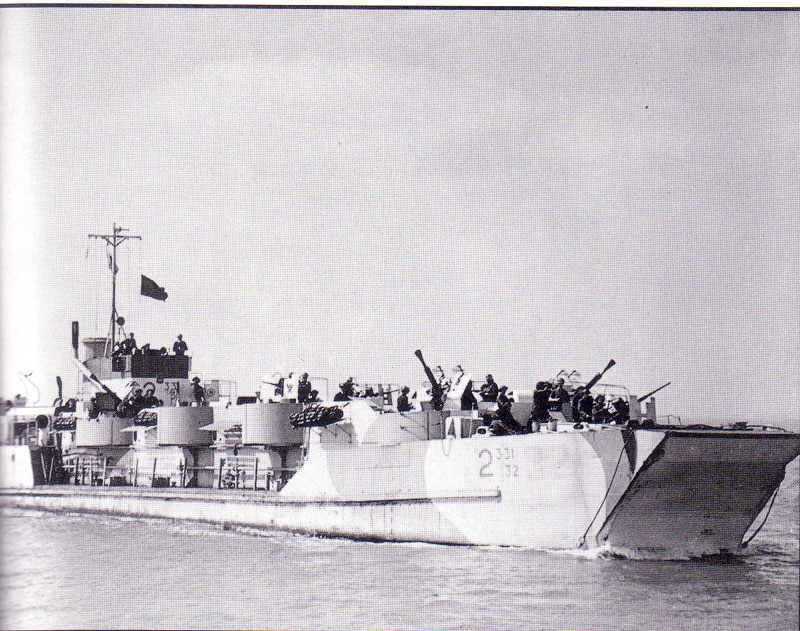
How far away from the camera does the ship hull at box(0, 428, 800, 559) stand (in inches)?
678

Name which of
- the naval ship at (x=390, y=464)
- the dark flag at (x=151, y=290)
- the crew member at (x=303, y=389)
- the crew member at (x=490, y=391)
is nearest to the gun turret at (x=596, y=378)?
the naval ship at (x=390, y=464)

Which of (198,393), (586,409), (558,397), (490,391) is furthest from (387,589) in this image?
(198,393)

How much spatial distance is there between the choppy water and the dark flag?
13.3 feet

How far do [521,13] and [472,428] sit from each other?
709 centimetres

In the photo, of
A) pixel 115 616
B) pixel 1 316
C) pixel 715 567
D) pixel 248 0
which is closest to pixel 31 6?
pixel 248 0

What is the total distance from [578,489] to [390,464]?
379 centimetres

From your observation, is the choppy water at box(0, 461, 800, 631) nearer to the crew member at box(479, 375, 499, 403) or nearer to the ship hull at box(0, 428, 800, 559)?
the ship hull at box(0, 428, 800, 559)

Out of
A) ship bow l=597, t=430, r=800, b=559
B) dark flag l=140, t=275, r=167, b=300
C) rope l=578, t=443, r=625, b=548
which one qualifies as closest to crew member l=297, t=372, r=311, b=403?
dark flag l=140, t=275, r=167, b=300

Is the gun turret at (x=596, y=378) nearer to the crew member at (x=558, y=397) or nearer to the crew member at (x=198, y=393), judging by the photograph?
the crew member at (x=558, y=397)

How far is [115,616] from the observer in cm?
1457

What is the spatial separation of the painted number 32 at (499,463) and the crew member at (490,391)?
8.33ft

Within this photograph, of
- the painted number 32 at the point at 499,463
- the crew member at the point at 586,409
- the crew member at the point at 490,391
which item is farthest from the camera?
the crew member at the point at 490,391

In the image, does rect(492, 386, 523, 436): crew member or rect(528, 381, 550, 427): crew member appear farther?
rect(492, 386, 523, 436): crew member

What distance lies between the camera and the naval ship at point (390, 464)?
1739cm
